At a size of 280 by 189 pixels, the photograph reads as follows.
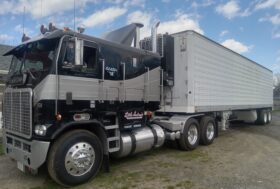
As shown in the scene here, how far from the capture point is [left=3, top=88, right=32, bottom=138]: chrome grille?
16.7 ft

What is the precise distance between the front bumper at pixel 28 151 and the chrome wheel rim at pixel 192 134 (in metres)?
A: 5.10

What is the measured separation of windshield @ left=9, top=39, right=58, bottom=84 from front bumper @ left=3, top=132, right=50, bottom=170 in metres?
1.27

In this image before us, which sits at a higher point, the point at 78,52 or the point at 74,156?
the point at 78,52

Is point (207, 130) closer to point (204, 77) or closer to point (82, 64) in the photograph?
point (204, 77)

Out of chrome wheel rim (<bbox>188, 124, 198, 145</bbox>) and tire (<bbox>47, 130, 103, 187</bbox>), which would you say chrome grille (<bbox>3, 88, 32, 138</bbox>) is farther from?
chrome wheel rim (<bbox>188, 124, 198, 145</bbox>)

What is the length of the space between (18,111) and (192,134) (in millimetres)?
5586

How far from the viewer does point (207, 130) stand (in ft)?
31.8

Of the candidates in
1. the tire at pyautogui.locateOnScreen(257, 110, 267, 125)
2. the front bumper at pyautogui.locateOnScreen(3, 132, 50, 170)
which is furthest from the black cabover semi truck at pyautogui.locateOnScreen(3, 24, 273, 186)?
the tire at pyautogui.locateOnScreen(257, 110, 267, 125)

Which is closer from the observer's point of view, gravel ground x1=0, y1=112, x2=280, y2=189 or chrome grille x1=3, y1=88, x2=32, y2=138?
chrome grille x1=3, y1=88, x2=32, y2=138

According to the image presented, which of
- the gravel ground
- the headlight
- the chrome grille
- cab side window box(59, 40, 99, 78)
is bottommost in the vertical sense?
the gravel ground

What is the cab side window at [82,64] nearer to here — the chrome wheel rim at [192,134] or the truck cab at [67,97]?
the truck cab at [67,97]

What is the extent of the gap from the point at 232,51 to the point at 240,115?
5885mm

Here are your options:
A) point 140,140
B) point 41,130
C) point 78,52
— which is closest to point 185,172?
point 140,140

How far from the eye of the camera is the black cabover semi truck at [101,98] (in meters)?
5.07
